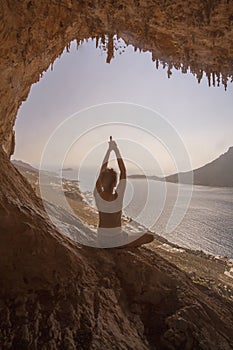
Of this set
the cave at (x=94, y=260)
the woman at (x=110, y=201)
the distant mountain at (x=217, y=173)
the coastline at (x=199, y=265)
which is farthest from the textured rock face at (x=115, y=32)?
the distant mountain at (x=217, y=173)

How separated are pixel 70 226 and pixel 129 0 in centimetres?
606

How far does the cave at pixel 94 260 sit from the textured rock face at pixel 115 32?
0.03 meters

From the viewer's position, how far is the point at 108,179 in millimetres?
5445

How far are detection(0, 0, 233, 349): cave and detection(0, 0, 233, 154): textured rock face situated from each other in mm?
28

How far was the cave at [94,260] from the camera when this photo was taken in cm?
345

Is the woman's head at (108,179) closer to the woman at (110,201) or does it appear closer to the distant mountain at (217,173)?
the woman at (110,201)

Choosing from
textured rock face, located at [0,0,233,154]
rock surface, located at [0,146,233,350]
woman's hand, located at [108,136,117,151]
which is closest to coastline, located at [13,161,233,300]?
rock surface, located at [0,146,233,350]

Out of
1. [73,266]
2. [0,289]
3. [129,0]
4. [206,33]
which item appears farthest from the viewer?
[206,33]

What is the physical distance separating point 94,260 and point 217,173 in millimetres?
119814

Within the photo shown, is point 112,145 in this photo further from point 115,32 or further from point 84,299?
→ point 115,32

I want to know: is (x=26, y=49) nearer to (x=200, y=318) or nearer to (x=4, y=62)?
(x=4, y=62)

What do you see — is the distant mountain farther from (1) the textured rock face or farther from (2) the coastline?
(1) the textured rock face

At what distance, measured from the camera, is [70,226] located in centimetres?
659

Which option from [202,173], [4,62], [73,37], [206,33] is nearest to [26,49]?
[4,62]
